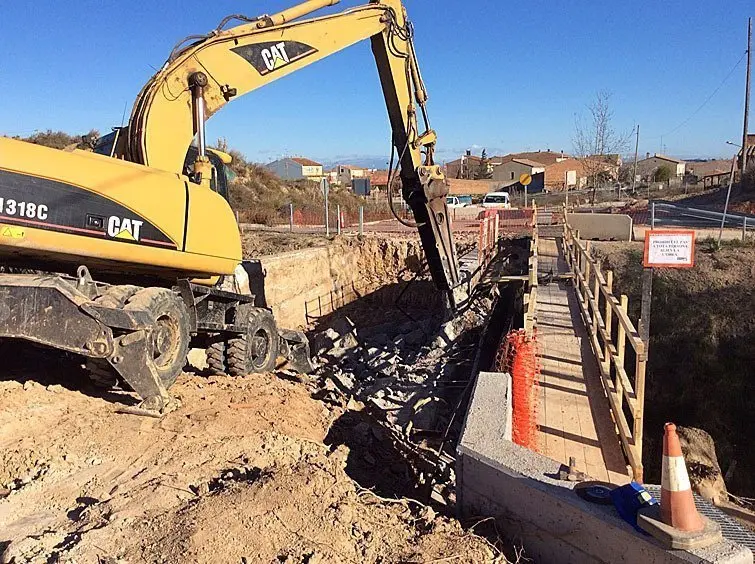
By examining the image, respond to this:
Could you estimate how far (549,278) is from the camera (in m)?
14.8

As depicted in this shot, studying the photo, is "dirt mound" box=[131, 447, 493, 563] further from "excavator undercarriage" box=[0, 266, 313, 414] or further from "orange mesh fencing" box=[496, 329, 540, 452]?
"orange mesh fencing" box=[496, 329, 540, 452]

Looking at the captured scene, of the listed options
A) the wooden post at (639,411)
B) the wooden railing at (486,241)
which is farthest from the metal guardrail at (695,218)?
the wooden post at (639,411)

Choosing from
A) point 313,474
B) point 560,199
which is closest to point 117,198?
point 313,474

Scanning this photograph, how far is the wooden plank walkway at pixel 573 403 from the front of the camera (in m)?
6.34

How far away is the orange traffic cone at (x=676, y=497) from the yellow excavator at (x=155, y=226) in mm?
4339

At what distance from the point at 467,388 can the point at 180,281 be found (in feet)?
16.6

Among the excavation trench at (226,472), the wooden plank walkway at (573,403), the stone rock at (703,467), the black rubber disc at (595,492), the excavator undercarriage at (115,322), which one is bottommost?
the stone rock at (703,467)

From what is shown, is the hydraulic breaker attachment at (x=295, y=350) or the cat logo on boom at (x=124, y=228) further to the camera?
the hydraulic breaker attachment at (x=295, y=350)

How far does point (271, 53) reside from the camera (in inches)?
296

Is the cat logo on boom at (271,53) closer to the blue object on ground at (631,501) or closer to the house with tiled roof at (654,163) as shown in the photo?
the blue object on ground at (631,501)

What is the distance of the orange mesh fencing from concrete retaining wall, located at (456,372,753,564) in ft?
5.31

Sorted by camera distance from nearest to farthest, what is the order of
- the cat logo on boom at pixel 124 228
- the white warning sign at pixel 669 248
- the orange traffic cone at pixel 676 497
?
the orange traffic cone at pixel 676 497 < the cat logo on boom at pixel 124 228 < the white warning sign at pixel 669 248

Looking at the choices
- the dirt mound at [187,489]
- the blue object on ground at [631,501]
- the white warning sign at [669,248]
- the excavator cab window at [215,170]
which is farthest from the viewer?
the excavator cab window at [215,170]

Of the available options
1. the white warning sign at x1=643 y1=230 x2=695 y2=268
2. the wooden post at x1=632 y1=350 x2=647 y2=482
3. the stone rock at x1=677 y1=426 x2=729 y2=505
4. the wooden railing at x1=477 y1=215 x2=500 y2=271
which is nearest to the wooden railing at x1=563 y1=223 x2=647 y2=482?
the wooden post at x1=632 y1=350 x2=647 y2=482
